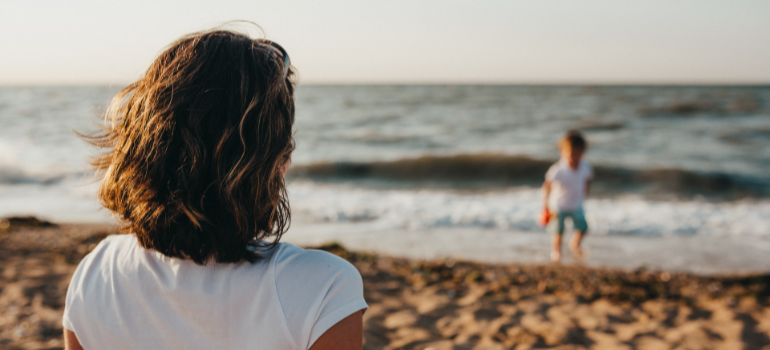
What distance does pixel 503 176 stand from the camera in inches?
504

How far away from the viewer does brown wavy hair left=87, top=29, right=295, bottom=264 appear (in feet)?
3.17

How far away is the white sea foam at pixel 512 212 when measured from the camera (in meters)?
7.03

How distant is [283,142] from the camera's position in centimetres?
101

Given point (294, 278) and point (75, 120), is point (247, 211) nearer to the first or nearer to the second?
point (294, 278)

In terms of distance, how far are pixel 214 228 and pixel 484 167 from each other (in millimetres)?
13029

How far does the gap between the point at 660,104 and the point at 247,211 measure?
94.8ft

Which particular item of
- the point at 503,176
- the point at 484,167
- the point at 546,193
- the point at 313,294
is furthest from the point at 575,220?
the point at 484,167

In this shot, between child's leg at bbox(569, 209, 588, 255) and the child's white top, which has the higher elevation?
the child's white top

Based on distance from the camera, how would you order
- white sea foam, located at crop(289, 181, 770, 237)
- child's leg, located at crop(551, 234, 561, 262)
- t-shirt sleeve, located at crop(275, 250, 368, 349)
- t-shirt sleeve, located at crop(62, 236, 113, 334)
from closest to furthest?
t-shirt sleeve, located at crop(275, 250, 368, 349), t-shirt sleeve, located at crop(62, 236, 113, 334), child's leg, located at crop(551, 234, 561, 262), white sea foam, located at crop(289, 181, 770, 237)

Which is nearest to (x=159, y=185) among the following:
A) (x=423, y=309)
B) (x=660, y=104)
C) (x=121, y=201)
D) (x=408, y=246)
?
(x=121, y=201)

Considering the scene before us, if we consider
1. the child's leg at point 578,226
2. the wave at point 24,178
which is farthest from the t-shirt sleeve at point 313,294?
the wave at point 24,178

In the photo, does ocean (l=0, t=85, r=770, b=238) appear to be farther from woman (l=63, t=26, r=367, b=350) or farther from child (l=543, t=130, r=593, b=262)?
child (l=543, t=130, r=593, b=262)

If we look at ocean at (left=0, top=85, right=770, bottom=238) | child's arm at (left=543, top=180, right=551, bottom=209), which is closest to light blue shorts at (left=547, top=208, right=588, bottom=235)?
child's arm at (left=543, top=180, right=551, bottom=209)

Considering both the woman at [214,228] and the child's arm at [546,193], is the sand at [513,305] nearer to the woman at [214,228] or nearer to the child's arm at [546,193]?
the child's arm at [546,193]
